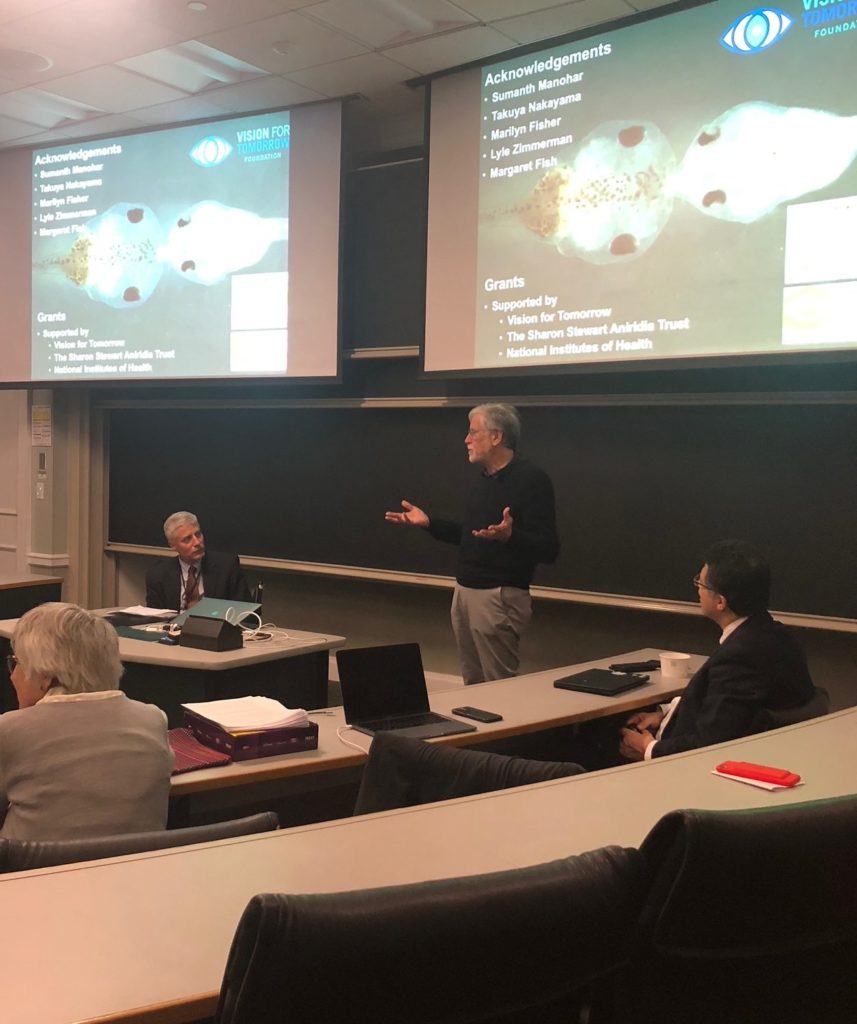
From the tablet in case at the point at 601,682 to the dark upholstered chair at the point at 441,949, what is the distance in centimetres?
181

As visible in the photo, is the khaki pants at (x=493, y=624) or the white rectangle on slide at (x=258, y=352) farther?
the white rectangle on slide at (x=258, y=352)

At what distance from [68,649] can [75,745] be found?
0.70ft

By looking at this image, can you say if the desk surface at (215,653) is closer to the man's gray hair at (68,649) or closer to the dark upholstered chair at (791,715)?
the man's gray hair at (68,649)

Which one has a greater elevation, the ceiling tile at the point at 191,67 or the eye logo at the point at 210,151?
the ceiling tile at the point at 191,67

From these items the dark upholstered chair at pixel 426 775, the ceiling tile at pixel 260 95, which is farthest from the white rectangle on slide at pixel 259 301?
the dark upholstered chair at pixel 426 775

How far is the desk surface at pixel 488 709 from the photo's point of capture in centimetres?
212

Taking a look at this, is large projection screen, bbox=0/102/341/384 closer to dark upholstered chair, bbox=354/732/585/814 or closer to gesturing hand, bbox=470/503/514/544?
gesturing hand, bbox=470/503/514/544

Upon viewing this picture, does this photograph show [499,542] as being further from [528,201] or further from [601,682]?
[528,201]

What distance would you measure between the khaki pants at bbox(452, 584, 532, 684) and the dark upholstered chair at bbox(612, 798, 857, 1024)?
2.43 meters

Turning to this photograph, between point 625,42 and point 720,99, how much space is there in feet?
1.70

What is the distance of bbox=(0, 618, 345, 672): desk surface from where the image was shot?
3.14 metres

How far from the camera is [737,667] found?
229 cm

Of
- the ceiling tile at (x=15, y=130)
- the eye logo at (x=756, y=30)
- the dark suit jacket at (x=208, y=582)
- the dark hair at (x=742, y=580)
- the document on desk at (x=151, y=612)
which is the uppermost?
the ceiling tile at (x=15, y=130)

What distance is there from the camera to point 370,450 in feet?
16.7
